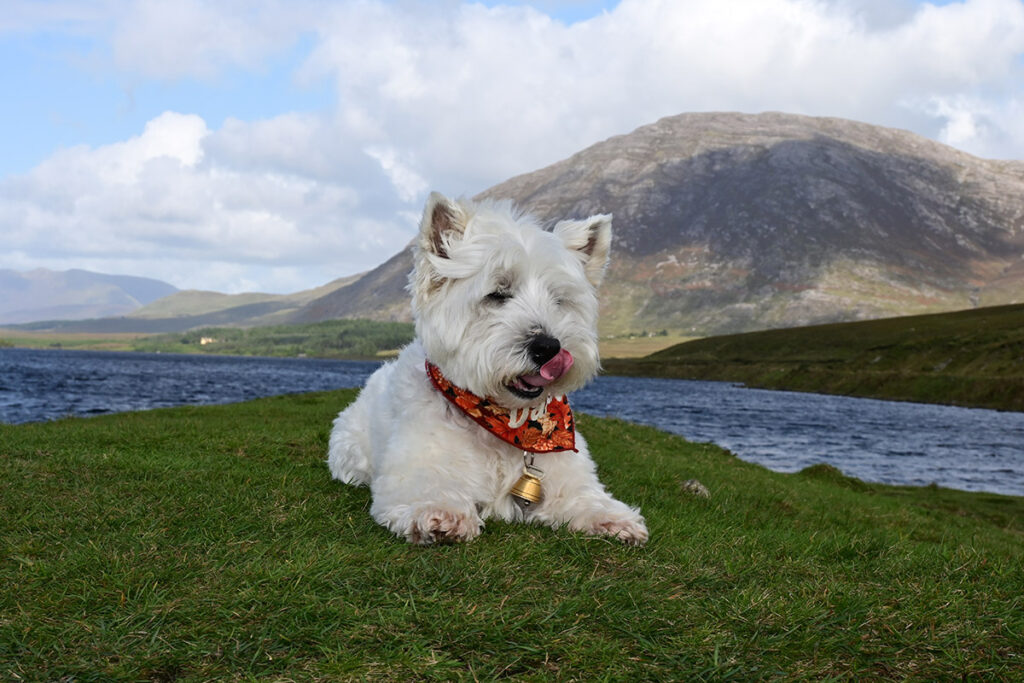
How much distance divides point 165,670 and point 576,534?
3385mm

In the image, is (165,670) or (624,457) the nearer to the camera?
(165,670)

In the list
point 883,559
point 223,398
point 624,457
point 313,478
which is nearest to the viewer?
point 883,559

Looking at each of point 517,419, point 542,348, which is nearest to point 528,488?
point 517,419

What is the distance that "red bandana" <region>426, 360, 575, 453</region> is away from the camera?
6.61m

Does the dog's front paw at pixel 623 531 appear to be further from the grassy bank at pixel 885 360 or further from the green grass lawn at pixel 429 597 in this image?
the grassy bank at pixel 885 360

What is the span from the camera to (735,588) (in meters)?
5.42

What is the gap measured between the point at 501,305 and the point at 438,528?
6.20 ft

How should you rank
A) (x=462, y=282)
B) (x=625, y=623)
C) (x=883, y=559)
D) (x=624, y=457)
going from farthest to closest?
(x=624, y=457)
(x=883, y=559)
(x=462, y=282)
(x=625, y=623)

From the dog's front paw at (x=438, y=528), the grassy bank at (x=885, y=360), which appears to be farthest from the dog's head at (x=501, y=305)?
the grassy bank at (x=885, y=360)

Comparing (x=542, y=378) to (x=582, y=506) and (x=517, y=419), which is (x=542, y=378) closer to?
(x=517, y=419)

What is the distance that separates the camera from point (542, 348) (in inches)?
228

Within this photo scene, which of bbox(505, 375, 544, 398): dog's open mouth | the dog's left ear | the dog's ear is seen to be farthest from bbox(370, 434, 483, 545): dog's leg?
the dog's left ear

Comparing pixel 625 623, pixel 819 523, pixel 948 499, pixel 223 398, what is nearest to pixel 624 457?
pixel 819 523

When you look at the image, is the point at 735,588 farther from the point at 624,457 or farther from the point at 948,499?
the point at 948,499
